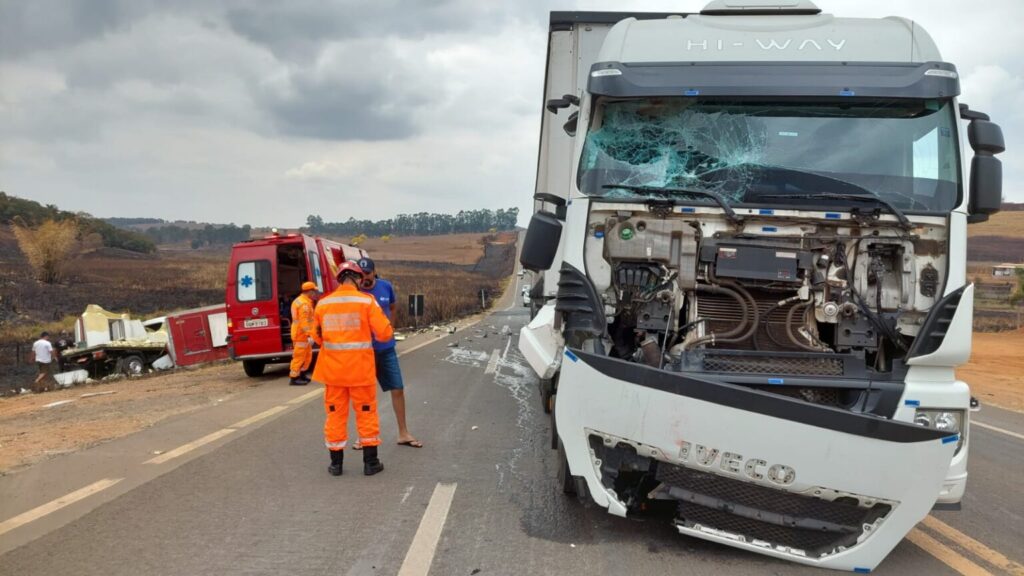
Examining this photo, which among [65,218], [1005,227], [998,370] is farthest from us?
[1005,227]

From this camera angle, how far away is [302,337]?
11.8 m

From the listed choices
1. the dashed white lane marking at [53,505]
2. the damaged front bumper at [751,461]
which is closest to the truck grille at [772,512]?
the damaged front bumper at [751,461]

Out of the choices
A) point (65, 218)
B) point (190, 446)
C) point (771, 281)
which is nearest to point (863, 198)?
point (771, 281)

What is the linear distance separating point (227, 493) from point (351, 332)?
143cm

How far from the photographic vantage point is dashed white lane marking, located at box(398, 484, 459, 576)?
3910 mm

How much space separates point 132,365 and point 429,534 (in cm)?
1731

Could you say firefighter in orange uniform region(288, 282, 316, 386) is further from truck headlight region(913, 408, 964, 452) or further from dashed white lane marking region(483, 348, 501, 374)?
truck headlight region(913, 408, 964, 452)

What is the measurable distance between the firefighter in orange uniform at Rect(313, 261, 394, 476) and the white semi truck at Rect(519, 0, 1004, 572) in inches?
59.8

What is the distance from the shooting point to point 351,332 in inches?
227

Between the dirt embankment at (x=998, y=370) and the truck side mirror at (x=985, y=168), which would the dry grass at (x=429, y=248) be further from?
the truck side mirror at (x=985, y=168)

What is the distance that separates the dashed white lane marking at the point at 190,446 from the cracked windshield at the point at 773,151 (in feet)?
14.0

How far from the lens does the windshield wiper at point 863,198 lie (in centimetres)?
426

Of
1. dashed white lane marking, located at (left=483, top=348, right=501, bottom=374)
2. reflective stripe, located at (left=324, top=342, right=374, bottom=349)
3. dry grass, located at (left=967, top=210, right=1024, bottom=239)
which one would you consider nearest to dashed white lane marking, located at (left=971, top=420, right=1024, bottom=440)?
dashed white lane marking, located at (left=483, top=348, right=501, bottom=374)

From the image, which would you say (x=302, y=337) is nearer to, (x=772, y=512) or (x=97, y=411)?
(x=97, y=411)
